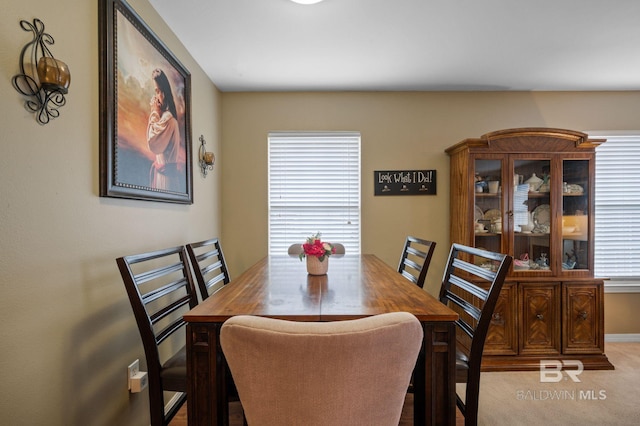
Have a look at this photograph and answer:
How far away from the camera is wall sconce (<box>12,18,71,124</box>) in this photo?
3.38 feet

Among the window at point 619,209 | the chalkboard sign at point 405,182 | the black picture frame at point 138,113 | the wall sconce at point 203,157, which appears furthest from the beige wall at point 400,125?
the black picture frame at point 138,113

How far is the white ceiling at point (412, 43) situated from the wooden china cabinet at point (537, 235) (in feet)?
2.02

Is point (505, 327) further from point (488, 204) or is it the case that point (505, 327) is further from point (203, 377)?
point (203, 377)

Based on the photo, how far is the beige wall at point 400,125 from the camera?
311 cm

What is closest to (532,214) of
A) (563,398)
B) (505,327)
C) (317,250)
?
(505,327)

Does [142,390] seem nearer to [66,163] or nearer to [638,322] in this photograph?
[66,163]

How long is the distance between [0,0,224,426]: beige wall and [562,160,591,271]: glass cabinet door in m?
3.33

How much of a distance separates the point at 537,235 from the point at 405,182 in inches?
49.0

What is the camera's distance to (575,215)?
8.96 feet

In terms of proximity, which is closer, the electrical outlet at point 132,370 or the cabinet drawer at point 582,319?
the electrical outlet at point 132,370

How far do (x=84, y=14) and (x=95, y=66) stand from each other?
8.0 inches

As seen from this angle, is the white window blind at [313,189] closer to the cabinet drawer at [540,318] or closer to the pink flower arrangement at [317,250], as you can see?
the pink flower arrangement at [317,250]

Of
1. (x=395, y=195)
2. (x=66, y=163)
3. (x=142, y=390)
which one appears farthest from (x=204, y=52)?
(x=142, y=390)

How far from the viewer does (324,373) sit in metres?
0.68
